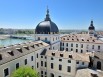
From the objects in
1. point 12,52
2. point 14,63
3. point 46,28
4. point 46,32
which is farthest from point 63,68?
point 46,28

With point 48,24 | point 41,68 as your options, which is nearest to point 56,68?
point 41,68

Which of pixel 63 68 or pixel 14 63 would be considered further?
pixel 63 68

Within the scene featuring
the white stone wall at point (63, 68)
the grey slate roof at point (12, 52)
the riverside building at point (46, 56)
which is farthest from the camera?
the white stone wall at point (63, 68)

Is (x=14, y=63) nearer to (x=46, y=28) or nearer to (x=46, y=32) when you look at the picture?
(x=46, y=32)

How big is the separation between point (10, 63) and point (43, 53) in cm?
1487

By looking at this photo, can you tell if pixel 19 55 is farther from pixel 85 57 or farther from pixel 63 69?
pixel 85 57

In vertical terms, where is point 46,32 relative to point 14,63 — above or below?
above

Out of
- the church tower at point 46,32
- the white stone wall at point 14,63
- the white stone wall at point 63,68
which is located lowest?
the white stone wall at point 63,68

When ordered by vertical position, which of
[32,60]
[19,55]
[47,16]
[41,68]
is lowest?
[41,68]

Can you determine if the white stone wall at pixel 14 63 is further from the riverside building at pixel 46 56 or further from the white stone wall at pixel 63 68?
the white stone wall at pixel 63 68

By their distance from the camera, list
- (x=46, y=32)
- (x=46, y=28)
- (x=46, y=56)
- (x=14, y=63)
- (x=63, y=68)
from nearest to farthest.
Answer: (x=14, y=63), (x=63, y=68), (x=46, y=56), (x=46, y=28), (x=46, y=32)

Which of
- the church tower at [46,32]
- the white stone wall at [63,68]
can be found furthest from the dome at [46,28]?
the white stone wall at [63,68]

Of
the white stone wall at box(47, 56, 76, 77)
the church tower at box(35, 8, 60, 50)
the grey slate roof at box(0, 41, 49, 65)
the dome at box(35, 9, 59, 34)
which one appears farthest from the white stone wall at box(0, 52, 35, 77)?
the dome at box(35, 9, 59, 34)

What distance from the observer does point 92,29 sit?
74.8m
